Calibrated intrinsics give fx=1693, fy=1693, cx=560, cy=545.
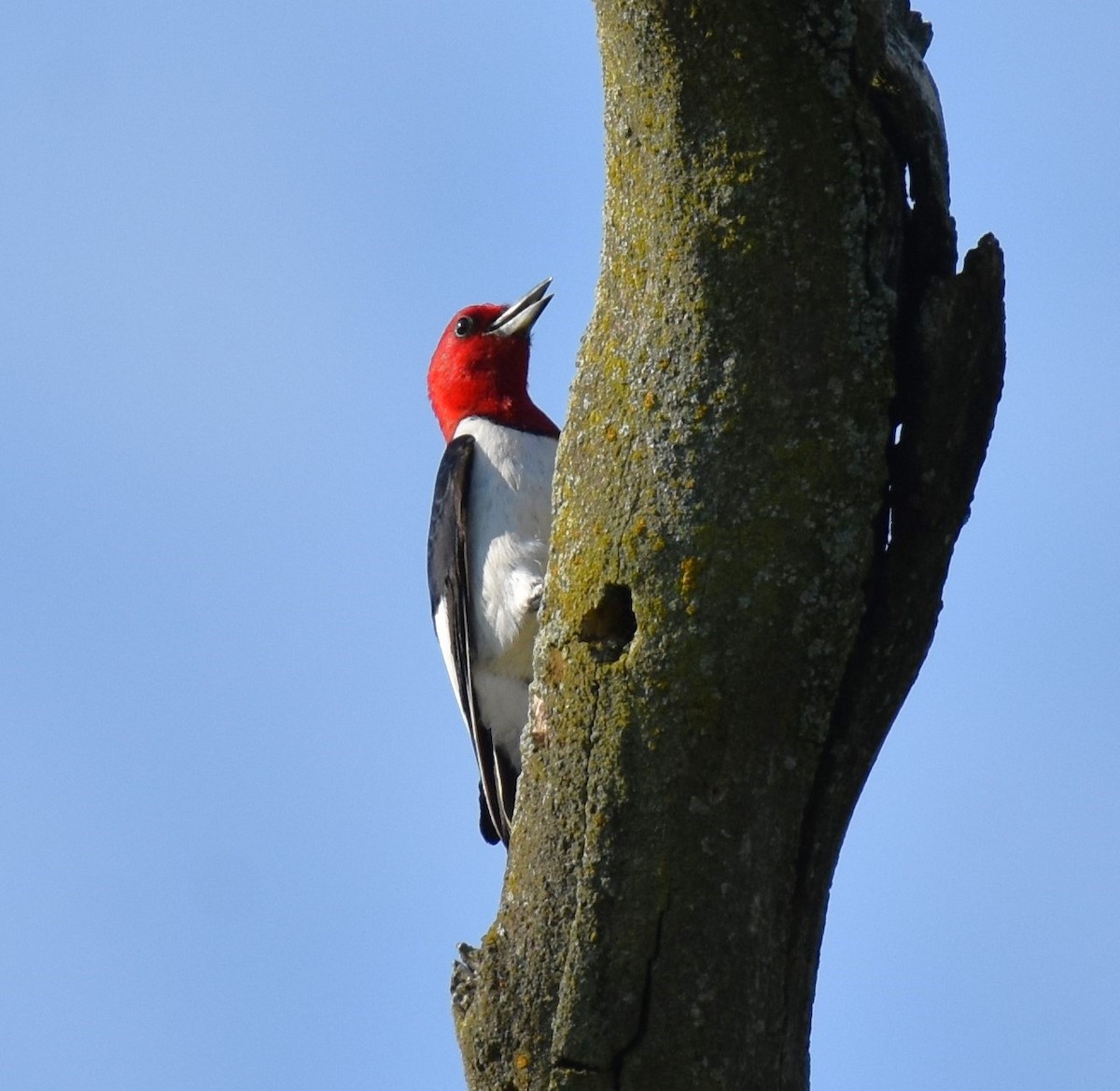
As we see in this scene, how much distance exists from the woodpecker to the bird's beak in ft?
2.09

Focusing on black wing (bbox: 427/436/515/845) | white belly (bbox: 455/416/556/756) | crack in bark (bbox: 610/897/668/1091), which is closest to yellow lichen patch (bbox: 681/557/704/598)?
crack in bark (bbox: 610/897/668/1091)

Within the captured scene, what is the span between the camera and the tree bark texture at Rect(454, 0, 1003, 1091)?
10.7ft

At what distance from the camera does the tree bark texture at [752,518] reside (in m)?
3.26

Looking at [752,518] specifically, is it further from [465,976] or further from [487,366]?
[487,366]

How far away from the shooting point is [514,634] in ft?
19.8

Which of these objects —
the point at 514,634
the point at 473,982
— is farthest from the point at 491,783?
the point at 473,982

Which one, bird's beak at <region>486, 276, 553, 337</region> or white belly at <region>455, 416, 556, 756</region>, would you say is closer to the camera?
white belly at <region>455, 416, 556, 756</region>

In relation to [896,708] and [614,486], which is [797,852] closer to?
[896,708]

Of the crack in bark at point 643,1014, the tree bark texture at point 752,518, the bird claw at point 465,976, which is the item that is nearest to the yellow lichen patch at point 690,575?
the tree bark texture at point 752,518

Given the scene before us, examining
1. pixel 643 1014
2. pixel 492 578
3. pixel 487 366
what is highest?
pixel 487 366

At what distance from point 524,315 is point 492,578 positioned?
62.2 inches

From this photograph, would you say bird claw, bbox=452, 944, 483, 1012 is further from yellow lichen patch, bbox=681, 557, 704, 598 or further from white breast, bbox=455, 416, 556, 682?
white breast, bbox=455, 416, 556, 682

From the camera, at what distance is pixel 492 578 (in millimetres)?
6113

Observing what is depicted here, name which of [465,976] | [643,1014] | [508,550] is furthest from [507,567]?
[643,1014]
